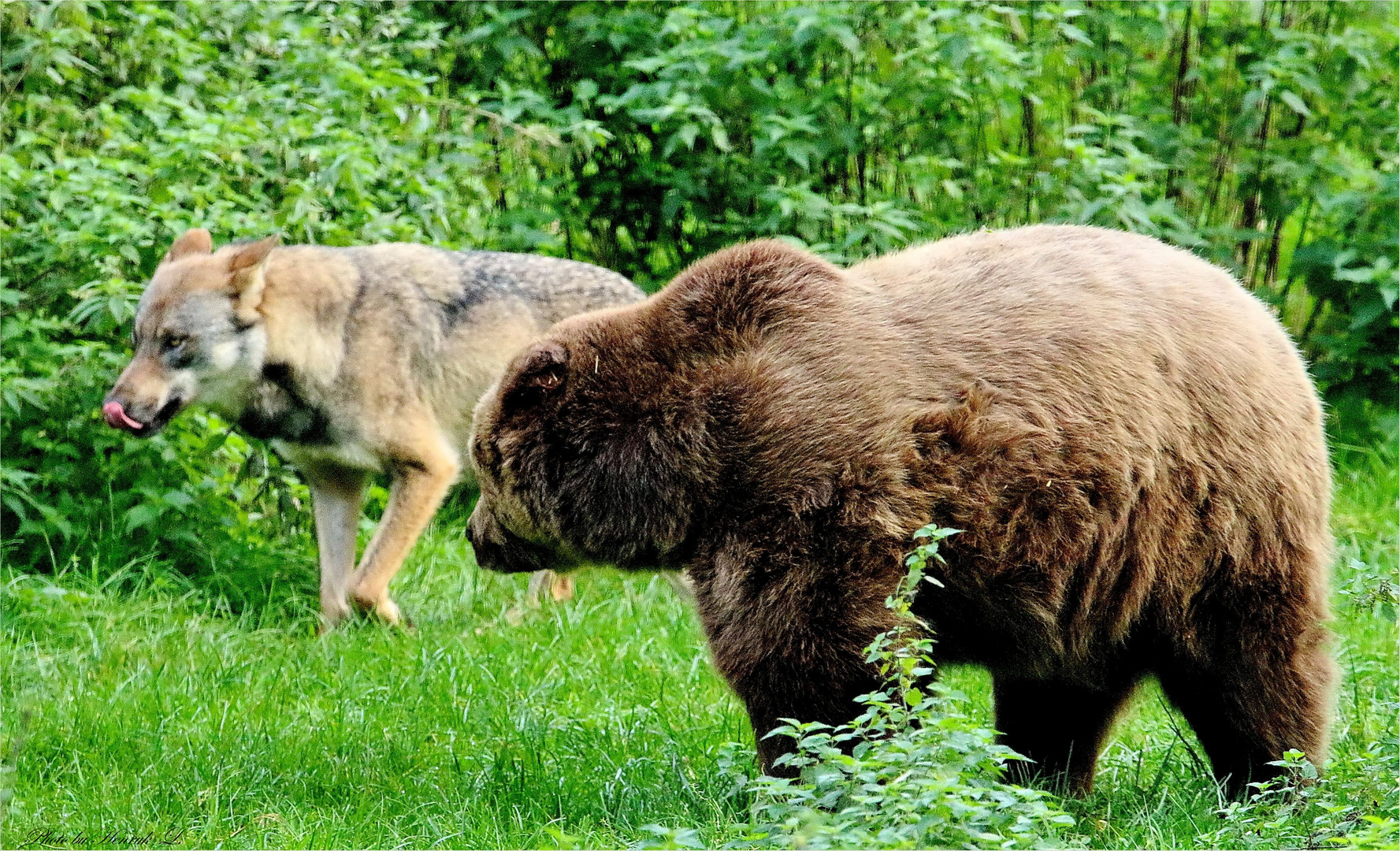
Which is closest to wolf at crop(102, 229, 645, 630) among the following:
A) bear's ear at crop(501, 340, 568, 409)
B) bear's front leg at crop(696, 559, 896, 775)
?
bear's ear at crop(501, 340, 568, 409)

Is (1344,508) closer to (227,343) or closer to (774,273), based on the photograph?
(774,273)

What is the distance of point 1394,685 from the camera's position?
5391 mm

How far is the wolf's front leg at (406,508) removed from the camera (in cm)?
698

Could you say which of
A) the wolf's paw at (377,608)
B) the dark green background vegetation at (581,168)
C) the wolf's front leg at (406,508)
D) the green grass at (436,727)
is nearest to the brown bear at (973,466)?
the green grass at (436,727)

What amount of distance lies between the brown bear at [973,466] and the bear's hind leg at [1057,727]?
0.79 feet

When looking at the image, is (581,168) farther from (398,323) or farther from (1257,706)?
(1257,706)

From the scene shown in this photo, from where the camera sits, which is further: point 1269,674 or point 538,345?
point 538,345

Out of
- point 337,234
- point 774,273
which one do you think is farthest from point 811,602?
point 337,234

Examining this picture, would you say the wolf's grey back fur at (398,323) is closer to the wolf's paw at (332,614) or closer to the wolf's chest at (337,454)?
the wolf's chest at (337,454)

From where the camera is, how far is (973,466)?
3537mm

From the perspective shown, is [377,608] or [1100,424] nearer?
[1100,424]

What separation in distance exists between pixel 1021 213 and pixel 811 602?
586cm

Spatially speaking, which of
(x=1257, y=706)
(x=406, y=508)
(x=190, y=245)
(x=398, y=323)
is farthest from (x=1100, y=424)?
(x=190, y=245)

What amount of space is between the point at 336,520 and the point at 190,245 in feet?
4.74
